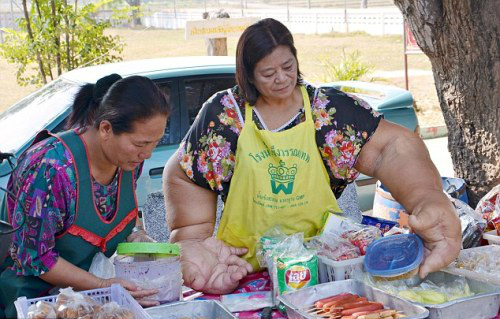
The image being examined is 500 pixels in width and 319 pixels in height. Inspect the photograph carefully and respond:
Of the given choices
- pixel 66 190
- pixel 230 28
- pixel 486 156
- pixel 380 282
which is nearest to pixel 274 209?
pixel 380 282

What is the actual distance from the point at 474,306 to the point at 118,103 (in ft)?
4.31

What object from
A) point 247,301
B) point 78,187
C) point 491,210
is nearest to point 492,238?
point 491,210

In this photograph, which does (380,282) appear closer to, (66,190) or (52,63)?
(66,190)

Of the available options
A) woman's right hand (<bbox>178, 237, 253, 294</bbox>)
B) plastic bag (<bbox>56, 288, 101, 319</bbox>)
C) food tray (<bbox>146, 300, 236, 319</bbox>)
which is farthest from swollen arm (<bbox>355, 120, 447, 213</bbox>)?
plastic bag (<bbox>56, 288, 101, 319</bbox>)

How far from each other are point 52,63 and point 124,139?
5803 millimetres

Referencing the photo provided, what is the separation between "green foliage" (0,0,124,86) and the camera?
24.7ft

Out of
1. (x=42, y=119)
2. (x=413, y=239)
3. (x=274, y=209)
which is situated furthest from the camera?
(x=42, y=119)

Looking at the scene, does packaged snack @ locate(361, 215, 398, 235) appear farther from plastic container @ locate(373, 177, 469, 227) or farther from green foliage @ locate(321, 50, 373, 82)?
green foliage @ locate(321, 50, 373, 82)

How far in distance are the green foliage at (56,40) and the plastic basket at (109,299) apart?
5.34 m

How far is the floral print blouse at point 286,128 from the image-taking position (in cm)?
280

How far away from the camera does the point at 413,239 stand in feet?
8.32

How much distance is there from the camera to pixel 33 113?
5031 millimetres

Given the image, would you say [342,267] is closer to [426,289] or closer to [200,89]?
[426,289]

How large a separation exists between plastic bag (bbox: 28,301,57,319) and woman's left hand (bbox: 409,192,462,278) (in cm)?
122
